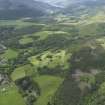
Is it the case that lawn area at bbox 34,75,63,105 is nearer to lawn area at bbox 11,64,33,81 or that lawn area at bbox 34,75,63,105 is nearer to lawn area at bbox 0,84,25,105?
lawn area at bbox 11,64,33,81

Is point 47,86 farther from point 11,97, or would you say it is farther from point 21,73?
point 21,73

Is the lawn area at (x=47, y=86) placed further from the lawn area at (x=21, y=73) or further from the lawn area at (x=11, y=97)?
the lawn area at (x=11, y=97)

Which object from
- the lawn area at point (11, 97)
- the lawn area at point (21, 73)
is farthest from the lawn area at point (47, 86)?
the lawn area at point (11, 97)

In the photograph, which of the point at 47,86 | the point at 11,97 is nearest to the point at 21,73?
the point at 47,86

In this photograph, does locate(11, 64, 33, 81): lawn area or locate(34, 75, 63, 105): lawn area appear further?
locate(11, 64, 33, 81): lawn area

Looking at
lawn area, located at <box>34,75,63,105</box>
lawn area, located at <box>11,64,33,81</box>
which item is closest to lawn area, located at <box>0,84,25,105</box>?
lawn area, located at <box>34,75,63,105</box>

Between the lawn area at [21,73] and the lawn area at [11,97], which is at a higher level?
the lawn area at [21,73]

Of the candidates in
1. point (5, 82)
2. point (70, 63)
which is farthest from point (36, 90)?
point (70, 63)
